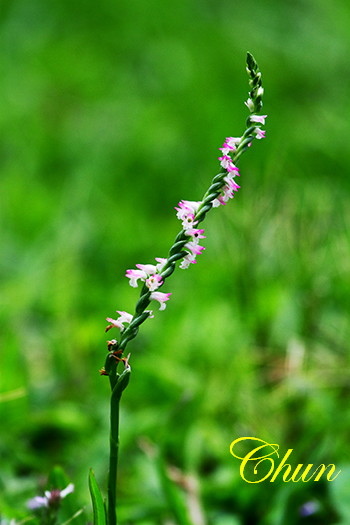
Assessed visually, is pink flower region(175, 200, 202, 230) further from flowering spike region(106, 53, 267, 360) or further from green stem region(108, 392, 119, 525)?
green stem region(108, 392, 119, 525)

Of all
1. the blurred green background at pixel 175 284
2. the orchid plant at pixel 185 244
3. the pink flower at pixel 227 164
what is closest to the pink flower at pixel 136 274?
the orchid plant at pixel 185 244

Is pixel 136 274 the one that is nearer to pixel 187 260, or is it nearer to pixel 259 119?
pixel 187 260

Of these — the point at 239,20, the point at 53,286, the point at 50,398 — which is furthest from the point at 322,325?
the point at 239,20

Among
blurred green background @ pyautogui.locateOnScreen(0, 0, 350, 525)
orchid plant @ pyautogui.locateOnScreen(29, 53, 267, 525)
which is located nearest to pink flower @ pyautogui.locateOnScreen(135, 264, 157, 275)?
orchid plant @ pyautogui.locateOnScreen(29, 53, 267, 525)

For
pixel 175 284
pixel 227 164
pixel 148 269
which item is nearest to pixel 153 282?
pixel 148 269

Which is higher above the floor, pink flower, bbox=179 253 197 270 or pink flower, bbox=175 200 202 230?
pink flower, bbox=175 200 202 230

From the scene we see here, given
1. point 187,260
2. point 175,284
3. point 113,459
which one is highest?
point 175,284

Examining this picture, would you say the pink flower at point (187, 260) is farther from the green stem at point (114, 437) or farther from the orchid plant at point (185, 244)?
the green stem at point (114, 437)

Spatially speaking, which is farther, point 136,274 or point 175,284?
point 175,284
